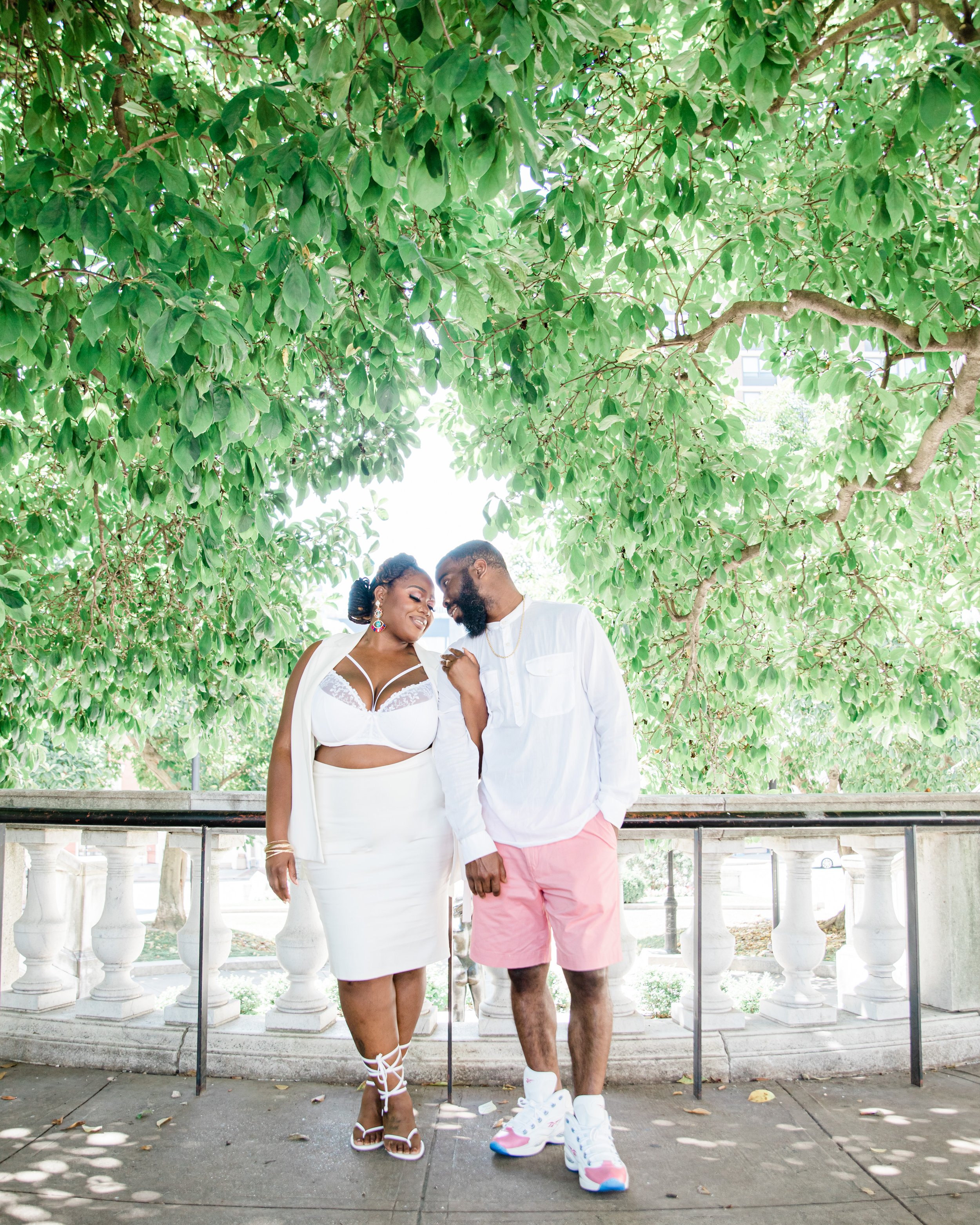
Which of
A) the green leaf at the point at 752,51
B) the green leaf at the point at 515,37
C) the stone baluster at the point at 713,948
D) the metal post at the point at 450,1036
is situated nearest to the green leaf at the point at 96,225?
the green leaf at the point at 515,37

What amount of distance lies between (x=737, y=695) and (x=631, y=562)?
8.31ft

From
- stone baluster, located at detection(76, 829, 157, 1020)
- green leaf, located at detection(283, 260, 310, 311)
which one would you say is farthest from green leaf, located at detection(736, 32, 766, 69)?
stone baluster, located at detection(76, 829, 157, 1020)

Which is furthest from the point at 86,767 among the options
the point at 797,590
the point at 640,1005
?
the point at 797,590

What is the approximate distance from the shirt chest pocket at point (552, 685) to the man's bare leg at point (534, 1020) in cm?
90

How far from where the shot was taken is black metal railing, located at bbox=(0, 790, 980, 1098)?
3674 mm

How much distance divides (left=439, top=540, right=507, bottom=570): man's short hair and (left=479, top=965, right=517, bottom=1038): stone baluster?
1.70 metres

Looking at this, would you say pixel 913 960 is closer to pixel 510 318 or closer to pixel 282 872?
pixel 282 872

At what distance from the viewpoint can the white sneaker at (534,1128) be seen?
2969 millimetres

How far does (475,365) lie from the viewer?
485 centimetres

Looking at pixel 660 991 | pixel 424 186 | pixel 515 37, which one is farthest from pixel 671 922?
pixel 515 37

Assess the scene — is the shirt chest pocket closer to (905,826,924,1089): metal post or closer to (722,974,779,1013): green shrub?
(905,826,924,1089): metal post

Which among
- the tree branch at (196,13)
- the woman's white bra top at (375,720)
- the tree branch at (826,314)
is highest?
the tree branch at (196,13)

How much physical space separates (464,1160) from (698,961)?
48.5 inches

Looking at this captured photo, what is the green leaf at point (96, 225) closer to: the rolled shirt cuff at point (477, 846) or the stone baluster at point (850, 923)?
the rolled shirt cuff at point (477, 846)
